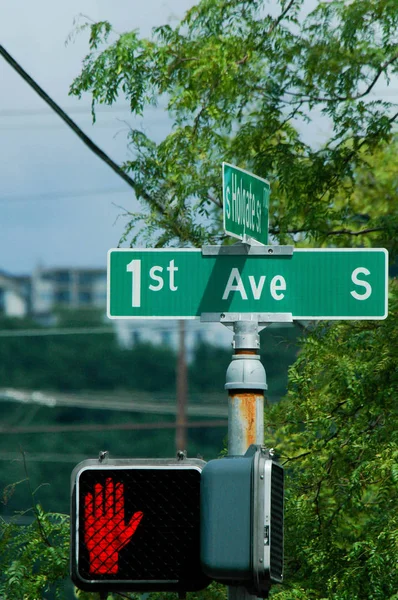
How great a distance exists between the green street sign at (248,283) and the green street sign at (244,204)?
0.15 metres

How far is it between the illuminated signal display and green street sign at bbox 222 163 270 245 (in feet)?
3.26

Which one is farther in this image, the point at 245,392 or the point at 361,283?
the point at 361,283

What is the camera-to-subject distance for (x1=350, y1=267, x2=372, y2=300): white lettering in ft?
14.2

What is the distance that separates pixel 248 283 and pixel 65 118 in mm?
6012

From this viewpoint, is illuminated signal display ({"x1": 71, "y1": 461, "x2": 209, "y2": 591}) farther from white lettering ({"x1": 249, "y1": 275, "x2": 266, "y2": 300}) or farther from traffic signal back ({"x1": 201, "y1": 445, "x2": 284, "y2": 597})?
white lettering ({"x1": 249, "y1": 275, "x2": 266, "y2": 300})

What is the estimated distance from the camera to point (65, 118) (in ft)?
32.6

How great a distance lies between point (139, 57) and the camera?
9.50 metres

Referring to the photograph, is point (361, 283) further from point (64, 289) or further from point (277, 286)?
point (64, 289)

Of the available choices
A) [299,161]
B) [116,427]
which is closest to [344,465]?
[299,161]

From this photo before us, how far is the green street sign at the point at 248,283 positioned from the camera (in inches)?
169

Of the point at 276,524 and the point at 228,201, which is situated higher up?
the point at 228,201

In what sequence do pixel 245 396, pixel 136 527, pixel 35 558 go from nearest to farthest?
pixel 136 527
pixel 245 396
pixel 35 558

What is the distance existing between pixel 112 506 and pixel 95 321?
52.7 m

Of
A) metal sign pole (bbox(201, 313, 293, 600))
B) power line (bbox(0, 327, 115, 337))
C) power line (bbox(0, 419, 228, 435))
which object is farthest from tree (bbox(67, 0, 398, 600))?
power line (bbox(0, 327, 115, 337))
